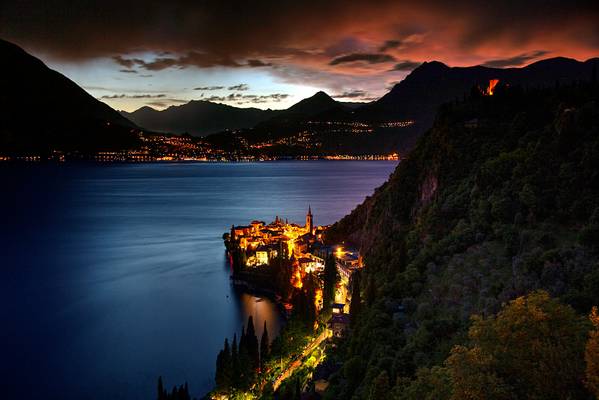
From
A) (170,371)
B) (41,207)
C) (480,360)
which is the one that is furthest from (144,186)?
(480,360)

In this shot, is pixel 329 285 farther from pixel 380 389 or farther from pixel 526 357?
pixel 526 357

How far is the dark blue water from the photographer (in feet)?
95.4

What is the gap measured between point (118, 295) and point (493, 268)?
3534cm

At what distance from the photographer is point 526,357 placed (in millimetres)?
9961

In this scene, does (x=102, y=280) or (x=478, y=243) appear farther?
(x=102, y=280)

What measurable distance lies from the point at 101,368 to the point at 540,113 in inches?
1288

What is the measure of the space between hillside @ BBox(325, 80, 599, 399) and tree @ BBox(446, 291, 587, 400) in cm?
3

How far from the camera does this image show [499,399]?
30.6 feet

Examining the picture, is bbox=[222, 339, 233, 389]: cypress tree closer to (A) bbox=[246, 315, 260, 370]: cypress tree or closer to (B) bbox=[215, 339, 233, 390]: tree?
(B) bbox=[215, 339, 233, 390]: tree

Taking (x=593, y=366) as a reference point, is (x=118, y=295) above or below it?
below

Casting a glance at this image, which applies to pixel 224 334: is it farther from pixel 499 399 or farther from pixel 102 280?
pixel 499 399

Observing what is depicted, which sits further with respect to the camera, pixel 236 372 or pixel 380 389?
pixel 236 372

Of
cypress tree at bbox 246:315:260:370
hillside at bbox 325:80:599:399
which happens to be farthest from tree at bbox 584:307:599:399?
cypress tree at bbox 246:315:260:370

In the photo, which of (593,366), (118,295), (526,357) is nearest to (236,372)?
(526,357)
